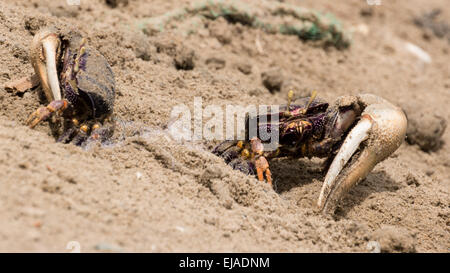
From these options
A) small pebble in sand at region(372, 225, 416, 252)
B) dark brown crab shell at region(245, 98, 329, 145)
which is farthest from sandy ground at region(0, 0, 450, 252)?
dark brown crab shell at region(245, 98, 329, 145)

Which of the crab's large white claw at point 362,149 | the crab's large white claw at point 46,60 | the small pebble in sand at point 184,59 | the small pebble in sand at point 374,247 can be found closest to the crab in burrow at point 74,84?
the crab's large white claw at point 46,60

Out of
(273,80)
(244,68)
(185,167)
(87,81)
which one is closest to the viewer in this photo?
(87,81)

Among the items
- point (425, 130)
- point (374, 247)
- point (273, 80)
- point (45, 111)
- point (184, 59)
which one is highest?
point (45, 111)

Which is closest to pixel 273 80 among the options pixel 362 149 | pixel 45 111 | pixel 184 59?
pixel 184 59

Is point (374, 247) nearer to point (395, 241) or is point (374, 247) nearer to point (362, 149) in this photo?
point (395, 241)

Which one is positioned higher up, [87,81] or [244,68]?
[87,81]

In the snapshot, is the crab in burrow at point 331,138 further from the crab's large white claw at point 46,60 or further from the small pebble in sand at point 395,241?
the crab's large white claw at point 46,60
